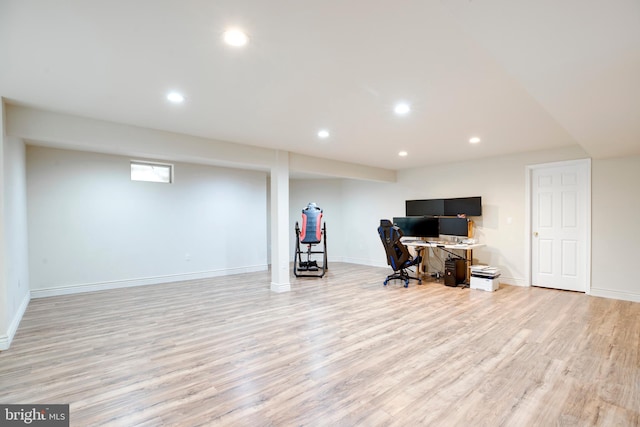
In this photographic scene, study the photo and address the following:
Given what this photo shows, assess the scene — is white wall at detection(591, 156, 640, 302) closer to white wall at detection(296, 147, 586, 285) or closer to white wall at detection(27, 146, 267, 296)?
white wall at detection(296, 147, 586, 285)

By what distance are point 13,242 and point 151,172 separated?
8.44ft

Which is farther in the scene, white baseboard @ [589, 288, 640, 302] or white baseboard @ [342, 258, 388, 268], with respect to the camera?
white baseboard @ [342, 258, 388, 268]

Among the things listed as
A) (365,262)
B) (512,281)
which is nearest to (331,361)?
(512,281)

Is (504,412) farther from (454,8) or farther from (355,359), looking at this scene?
(454,8)

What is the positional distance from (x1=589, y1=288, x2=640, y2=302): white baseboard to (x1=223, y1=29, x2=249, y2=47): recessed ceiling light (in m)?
6.09

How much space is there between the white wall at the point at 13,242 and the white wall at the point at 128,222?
0.36 m

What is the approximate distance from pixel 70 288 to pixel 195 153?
10.6 feet

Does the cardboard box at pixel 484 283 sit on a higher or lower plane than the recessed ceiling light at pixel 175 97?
lower

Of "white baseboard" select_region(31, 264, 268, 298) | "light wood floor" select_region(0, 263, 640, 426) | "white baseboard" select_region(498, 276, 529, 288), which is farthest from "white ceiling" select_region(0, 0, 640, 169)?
"white baseboard" select_region(31, 264, 268, 298)

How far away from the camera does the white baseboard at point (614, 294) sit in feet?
14.4

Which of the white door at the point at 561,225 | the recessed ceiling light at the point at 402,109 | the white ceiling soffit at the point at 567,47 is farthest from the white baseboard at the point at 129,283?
the white ceiling soffit at the point at 567,47

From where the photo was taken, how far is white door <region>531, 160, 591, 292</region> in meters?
4.85

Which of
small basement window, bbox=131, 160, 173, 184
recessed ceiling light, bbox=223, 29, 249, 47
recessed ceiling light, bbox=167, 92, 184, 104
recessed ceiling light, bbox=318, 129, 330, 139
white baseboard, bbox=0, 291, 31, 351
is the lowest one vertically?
white baseboard, bbox=0, 291, 31, 351

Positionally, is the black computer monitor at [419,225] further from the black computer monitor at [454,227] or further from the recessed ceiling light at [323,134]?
the recessed ceiling light at [323,134]
